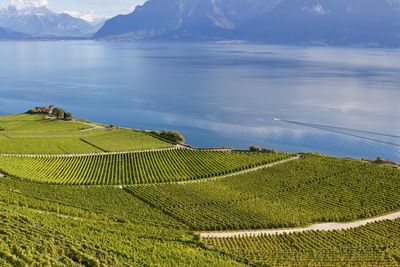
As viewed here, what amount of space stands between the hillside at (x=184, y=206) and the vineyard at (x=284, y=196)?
0.12 metres

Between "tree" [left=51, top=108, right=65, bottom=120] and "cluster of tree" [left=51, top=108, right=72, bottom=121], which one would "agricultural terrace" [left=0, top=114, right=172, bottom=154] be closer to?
"cluster of tree" [left=51, top=108, right=72, bottom=121]

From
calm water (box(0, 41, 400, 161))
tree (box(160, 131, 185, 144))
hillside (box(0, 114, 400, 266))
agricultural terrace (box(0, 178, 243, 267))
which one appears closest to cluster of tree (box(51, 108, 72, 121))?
calm water (box(0, 41, 400, 161))

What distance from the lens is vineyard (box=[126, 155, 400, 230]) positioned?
48.4m

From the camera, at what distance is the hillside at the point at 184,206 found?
33.9 metres

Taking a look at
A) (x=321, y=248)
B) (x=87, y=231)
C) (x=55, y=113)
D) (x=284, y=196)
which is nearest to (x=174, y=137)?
(x=284, y=196)

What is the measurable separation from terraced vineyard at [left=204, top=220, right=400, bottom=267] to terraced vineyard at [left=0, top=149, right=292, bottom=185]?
2286 cm

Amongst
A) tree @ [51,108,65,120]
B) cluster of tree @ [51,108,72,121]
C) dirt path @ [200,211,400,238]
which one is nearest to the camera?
dirt path @ [200,211,400,238]

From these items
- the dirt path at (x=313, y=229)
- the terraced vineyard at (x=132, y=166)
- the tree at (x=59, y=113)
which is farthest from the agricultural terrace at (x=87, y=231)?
the tree at (x=59, y=113)

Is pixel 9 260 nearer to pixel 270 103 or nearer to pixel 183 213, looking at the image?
pixel 183 213

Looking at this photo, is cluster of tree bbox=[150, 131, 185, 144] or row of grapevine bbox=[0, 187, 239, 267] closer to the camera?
row of grapevine bbox=[0, 187, 239, 267]

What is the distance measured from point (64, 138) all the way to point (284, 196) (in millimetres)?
49695

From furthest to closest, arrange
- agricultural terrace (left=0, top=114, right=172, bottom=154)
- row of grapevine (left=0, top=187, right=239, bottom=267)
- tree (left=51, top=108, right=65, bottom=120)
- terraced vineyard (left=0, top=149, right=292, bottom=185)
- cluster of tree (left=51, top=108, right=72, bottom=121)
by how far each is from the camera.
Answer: tree (left=51, top=108, right=65, bottom=120) → cluster of tree (left=51, top=108, right=72, bottom=121) → agricultural terrace (left=0, top=114, right=172, bottom=154) → terraced vineyard (left=0, top=149, right=292, bottom=185) → row of grapevine (left=0, top=187, right=239, bottom=267)

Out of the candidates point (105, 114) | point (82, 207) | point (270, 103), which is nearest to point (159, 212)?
point (82, 207)

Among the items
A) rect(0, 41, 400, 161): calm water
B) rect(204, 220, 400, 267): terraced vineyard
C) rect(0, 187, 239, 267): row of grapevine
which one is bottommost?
rect(0, 41, 400, 161): calm water
